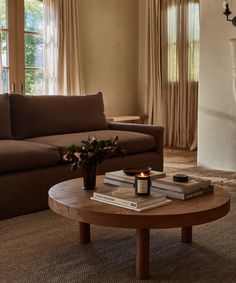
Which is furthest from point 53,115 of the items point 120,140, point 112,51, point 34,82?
point 112,51

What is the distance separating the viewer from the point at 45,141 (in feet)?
11.2

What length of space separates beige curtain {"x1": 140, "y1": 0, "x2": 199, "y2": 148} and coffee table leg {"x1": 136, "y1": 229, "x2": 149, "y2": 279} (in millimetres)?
4278

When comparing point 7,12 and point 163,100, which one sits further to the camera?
point 163,100

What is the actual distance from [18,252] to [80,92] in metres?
3.60

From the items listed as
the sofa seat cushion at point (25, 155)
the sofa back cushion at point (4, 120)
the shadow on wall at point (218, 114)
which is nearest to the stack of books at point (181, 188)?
the sofa seat cushion at point (25, 155)

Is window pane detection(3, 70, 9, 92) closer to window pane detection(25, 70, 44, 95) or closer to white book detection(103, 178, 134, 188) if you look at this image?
window pane detection(25, 70, 44, 95)

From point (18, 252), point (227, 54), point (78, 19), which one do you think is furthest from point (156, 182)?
point (78, 19)

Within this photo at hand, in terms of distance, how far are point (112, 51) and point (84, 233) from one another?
424 cm

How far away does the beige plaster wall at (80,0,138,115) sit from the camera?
5.90 metres

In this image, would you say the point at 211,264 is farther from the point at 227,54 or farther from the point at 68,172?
the point at 227,54

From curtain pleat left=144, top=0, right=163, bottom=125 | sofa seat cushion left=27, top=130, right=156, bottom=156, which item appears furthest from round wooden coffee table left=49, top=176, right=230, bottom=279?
curtain pleat left=144, top=0, right=163, bottom=125

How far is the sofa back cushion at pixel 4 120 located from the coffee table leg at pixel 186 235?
5.66 ft

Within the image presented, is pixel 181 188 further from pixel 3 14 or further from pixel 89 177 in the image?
pixel 3 14

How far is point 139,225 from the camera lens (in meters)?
1.83
